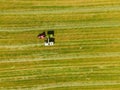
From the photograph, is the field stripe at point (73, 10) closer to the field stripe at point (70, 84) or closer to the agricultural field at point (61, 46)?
the agricultural field at point (61, 46)

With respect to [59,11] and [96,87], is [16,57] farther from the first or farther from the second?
[96,87]

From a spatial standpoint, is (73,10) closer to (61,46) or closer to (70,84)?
(61,46)

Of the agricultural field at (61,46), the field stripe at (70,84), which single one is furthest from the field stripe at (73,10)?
the field stripe at (70,84)

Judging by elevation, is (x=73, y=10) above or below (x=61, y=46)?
above

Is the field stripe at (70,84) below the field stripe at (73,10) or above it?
below

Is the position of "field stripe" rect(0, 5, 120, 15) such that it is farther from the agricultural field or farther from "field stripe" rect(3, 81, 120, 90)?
"field stripe" rect(3, 81, 120, 90)

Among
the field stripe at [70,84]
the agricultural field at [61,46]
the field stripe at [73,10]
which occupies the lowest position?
the field stripe at [70,84]

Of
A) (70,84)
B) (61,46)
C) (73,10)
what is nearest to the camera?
(70,84)

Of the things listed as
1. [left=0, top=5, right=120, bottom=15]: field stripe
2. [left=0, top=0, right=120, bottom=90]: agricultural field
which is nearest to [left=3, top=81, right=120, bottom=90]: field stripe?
[left=0, top=0, right=120, bottom=90]: agricultural field

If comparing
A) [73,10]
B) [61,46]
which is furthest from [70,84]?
[73,10]
